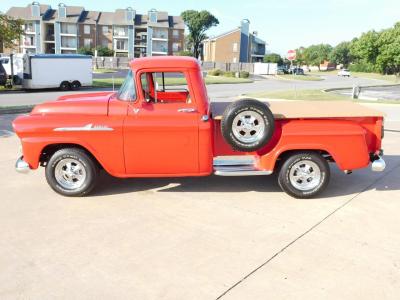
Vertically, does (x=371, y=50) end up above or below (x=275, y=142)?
above

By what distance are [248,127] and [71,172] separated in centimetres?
260

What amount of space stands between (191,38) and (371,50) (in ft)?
243

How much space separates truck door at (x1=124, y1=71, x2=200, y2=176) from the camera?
17.8 feet

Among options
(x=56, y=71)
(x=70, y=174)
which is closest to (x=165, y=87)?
(x=70, y=174)

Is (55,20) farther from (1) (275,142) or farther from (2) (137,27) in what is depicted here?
(1) (275,142)

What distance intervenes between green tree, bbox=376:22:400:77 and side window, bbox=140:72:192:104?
23.9 metres

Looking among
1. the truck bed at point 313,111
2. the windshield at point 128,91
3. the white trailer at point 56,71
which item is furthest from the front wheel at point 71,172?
the white trailer at point 56,71

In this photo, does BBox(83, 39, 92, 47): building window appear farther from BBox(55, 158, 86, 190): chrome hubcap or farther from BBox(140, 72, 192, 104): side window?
BBox(55, 158, 86, 190): chrome hubcap

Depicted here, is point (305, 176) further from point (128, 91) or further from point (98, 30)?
point (98, 30)

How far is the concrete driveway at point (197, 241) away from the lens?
3.52 m

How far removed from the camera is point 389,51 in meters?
25.9

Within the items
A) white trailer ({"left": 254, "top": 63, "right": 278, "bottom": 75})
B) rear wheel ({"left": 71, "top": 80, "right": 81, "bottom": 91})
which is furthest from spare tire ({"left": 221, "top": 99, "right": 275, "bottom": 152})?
white trailer ({"left": 254, "top": 63, "right": 278, "bottom": 75})

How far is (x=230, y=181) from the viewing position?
651 centimetres

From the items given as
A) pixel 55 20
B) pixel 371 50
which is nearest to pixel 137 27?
pixel 55 20
